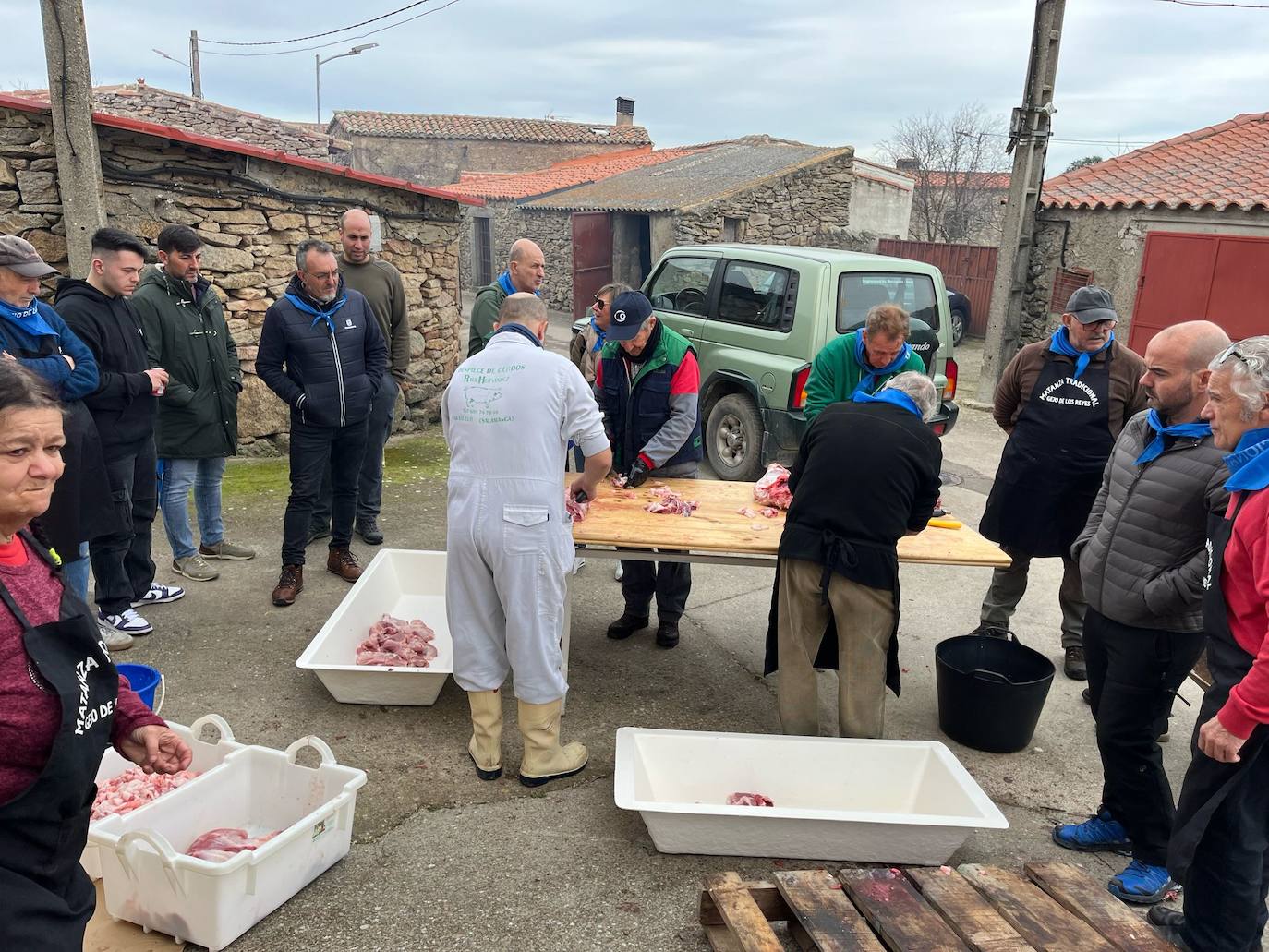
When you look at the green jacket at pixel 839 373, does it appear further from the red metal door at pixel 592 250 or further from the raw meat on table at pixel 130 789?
the red metal door at pixel 592 250

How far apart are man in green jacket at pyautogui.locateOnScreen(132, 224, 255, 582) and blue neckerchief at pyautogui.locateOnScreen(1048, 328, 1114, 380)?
466 centimetres

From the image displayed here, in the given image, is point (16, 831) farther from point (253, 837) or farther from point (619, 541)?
point (619, 541)

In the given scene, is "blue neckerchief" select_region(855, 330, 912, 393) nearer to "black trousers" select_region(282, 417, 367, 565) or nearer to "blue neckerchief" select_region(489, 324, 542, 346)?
"blue neckerchief" select_region(489, 324, 542, 346)

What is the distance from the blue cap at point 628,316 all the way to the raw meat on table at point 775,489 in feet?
3.41

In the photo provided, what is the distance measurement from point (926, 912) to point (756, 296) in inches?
243

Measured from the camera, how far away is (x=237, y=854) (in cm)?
292

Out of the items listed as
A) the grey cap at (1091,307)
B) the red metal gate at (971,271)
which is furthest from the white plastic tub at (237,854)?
the red metal gate at (971,271)

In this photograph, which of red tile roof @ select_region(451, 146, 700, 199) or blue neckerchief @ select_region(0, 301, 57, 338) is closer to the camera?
blue neckerchief @ select_region(0, 301, 57, 338)

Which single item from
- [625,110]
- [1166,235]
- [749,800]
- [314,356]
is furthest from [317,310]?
[625,110]

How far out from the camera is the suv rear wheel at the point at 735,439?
813 centimetres

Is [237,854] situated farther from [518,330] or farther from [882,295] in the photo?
[882,295]

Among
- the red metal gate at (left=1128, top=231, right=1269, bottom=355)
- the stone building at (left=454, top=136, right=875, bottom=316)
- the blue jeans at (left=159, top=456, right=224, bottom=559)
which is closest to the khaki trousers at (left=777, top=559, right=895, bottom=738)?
the blue jeans at (left=159, top=456, right=224, bottom=559)

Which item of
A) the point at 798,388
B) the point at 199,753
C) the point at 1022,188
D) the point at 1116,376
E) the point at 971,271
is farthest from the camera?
the point at 971,271

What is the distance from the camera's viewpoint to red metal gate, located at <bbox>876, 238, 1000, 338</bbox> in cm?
1906
